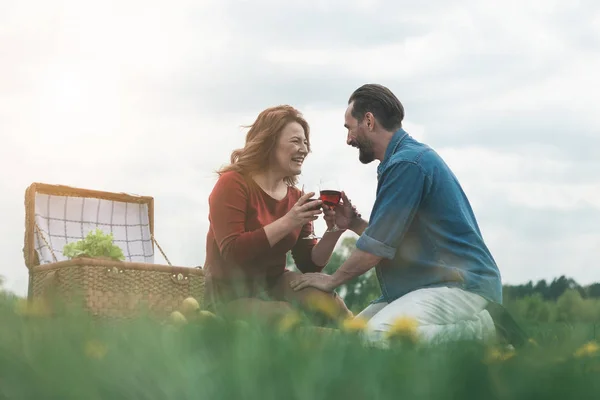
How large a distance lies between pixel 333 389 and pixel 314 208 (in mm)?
2442

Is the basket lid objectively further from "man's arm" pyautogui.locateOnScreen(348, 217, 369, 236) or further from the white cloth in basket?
"man's arm" pyautogui.locateOnScreen(348, 217, 369, 236)

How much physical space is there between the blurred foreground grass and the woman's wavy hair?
2.63m

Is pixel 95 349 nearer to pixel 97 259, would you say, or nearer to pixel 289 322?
pixel 289 322

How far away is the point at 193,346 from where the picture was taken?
112cm

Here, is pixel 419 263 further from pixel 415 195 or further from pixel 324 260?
pixel 324 260

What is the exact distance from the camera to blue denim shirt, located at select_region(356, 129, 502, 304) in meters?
2.92

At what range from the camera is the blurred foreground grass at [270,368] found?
0.95 meters

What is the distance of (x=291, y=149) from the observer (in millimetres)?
3750

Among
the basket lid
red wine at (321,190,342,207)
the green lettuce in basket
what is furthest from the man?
the basket lid

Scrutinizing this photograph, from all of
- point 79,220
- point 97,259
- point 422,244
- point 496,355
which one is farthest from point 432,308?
point 79,220

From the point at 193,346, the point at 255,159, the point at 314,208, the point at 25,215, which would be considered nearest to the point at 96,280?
the point at 25,215

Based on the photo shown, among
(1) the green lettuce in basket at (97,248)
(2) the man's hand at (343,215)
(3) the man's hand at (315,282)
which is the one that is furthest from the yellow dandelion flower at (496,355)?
(1) the green lettuce in basket at (97,248)

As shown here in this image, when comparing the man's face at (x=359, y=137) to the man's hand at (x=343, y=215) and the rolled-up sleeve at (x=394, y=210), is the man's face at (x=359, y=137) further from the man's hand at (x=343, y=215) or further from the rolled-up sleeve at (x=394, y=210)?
the rolled-up sleeve at (x=394, y=210)

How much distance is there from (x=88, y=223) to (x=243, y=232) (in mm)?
2960
